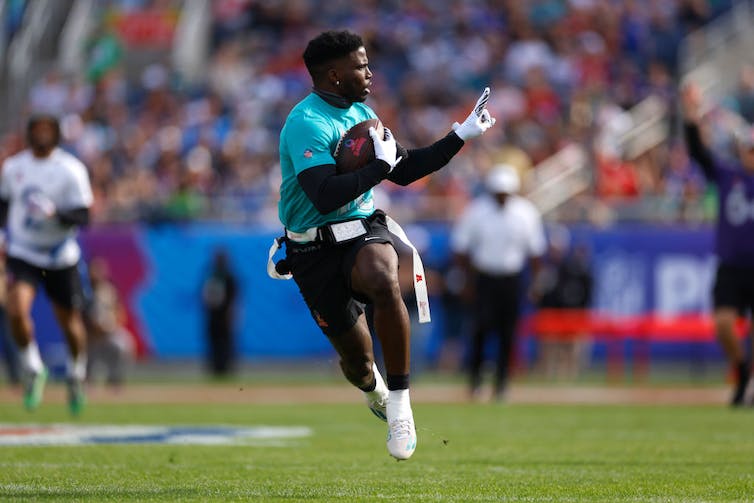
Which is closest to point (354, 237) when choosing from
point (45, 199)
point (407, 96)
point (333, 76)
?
point (333, 76)

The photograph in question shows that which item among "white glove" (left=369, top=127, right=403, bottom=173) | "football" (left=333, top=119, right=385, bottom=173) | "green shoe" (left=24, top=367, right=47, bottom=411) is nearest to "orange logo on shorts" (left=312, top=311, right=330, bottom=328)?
"football" (left=333, top=119, right=385, bottom=173)

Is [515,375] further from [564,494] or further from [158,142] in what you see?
[564,494]

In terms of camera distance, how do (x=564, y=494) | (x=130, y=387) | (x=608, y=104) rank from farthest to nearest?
(x=608, y=104) → (x=130, y=387) → (x=564, y=494)

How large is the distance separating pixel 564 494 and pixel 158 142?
18.1 m

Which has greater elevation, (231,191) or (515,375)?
(231,191)

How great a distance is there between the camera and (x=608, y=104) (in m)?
21.5

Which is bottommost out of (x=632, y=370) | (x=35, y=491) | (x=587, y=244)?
(x=632, y=370)

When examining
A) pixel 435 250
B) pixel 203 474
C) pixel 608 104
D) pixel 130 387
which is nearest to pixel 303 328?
pixel 435 250

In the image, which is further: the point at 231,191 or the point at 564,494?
the point at 231,191

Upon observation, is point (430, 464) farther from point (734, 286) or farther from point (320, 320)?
point (734, 286)

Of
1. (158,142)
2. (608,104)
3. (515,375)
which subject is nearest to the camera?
(515,375)

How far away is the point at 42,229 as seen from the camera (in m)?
11.4

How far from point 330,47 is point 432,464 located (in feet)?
7.85

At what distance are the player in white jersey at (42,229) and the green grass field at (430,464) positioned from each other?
78 cm
